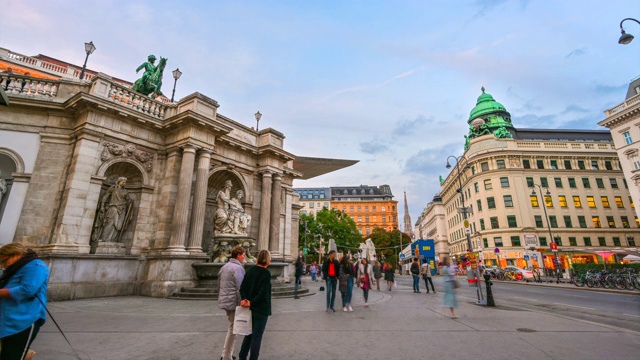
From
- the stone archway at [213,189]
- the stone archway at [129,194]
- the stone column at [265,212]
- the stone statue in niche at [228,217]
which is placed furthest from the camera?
the stone column at [265,212]

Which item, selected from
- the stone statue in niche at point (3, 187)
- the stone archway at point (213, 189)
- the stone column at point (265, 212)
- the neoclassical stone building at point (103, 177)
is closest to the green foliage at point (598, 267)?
the stone column at point (265, 212)

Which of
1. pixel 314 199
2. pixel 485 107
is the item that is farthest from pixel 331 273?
pixel 314 199

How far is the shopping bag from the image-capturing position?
3.82 m

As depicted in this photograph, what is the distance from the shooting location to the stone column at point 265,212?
663 inches

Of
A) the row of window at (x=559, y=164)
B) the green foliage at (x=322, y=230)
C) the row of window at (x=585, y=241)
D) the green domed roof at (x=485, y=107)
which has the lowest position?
the row of window at (x=585, y=241)

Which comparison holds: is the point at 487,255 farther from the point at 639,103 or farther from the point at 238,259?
the point at 238,259

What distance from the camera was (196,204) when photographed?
548 inches

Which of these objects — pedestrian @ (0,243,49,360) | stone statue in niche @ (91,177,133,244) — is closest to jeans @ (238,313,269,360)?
pedestrian @ (0,243,49,360)

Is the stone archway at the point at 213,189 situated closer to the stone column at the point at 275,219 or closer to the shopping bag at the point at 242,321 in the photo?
the stone column at the point at 275,219

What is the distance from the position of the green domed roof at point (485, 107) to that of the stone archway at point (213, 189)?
54.4 meters

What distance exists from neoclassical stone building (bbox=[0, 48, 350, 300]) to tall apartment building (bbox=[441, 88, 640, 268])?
44034 mm

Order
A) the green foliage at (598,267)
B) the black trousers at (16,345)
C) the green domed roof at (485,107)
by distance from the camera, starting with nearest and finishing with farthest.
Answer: the black trousers at (16,345) → the green foliage at (598,267) → the green domed roof at (485,107)

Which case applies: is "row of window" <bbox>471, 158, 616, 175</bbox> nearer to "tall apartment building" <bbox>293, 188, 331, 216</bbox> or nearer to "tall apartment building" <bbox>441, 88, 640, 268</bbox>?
"tall apartment building" <bbox>441, 88, 640, 268</bbox>

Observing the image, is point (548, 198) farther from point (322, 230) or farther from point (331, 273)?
point (331, 273)
